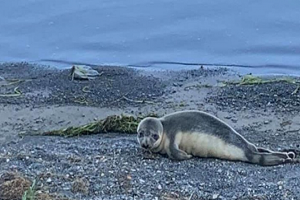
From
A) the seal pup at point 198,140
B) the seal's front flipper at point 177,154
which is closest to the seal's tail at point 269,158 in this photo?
the seal pup at point 198,140

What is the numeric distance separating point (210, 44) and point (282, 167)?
4.74 meters

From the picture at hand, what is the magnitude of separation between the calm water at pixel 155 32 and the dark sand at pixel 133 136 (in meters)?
0.68

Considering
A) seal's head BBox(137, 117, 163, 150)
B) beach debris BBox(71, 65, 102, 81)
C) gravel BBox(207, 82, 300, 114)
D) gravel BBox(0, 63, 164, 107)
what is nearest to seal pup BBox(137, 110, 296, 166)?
seal's head BBox(137, 117, 163, 150)

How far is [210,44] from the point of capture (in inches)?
413

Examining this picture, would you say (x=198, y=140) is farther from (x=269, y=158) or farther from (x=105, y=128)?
(x=105, y=128)

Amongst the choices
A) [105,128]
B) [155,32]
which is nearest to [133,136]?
[105,128]

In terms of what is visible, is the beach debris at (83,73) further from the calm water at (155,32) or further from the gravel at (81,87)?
the calm water at (155,32)

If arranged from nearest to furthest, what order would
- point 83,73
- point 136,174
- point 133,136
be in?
point 136,174 < point 133,136 < point 83,73

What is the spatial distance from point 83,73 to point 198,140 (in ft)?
10.5

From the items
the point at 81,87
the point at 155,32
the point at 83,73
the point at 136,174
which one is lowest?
the point at 136,174

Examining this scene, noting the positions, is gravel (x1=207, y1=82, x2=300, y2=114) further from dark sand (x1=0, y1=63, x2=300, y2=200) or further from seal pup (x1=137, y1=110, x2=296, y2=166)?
seal pup (x1=137, y1=110, x2=296, y2=166)

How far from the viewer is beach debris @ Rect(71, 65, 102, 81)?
29.5 feet

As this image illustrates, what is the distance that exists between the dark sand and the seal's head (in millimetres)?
94

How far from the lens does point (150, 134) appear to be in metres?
6.05
